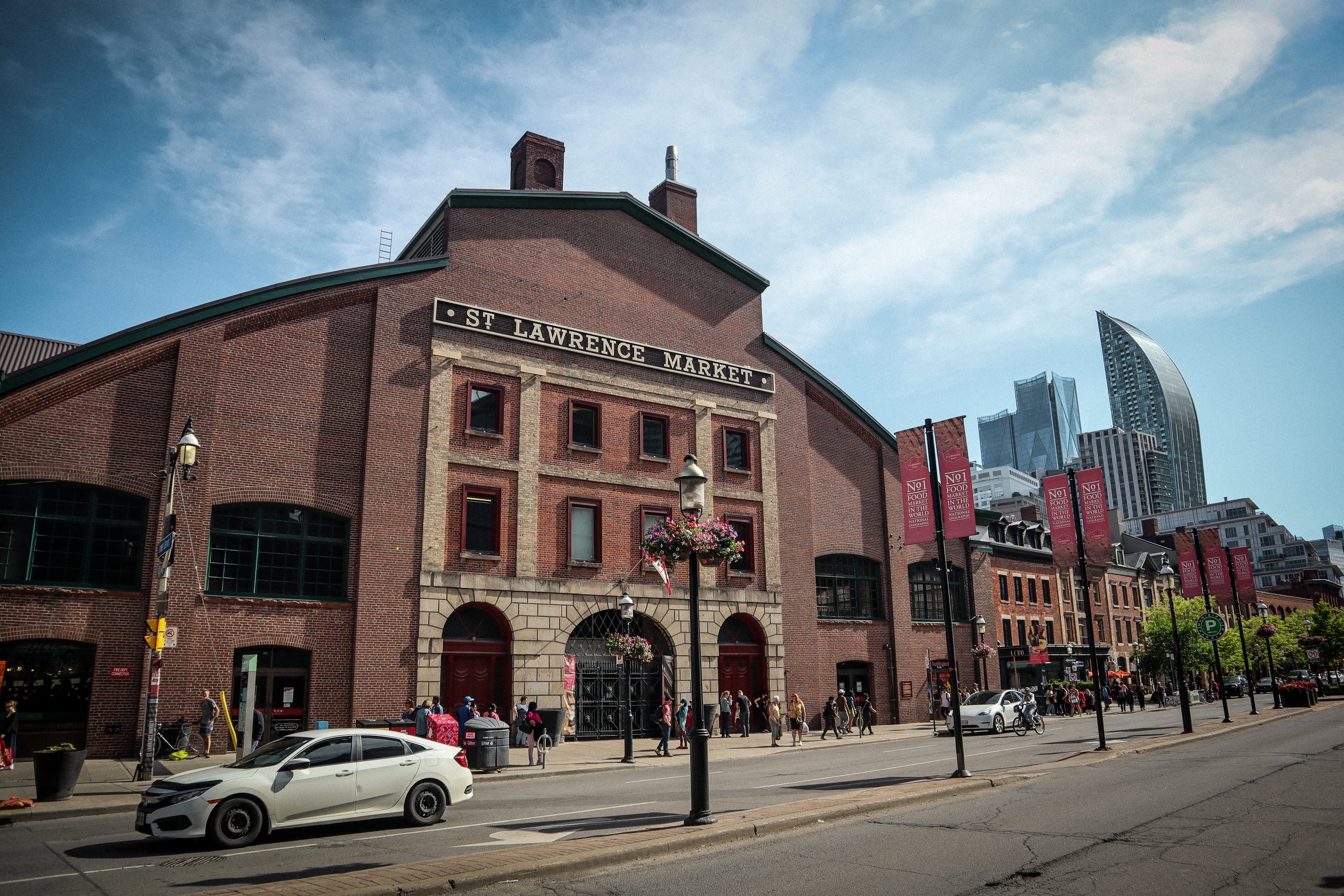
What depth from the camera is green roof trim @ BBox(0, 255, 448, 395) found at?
967 inches

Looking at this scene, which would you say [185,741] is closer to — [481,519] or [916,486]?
[481,519]

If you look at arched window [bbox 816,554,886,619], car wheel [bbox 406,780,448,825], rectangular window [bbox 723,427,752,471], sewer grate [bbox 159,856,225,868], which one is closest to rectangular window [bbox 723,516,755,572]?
rectangular window [bbox 723,427,752,471]

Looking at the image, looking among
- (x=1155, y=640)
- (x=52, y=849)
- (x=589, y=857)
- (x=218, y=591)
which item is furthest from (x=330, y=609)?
(x=1155, y=640)

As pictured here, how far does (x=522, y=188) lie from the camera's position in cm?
3672

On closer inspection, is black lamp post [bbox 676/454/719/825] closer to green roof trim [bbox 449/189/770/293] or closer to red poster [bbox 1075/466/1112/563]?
red poster [bbox 1075/466/1112/563]

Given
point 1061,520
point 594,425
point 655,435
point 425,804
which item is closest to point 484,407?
point 594,425

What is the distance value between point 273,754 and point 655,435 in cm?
2424

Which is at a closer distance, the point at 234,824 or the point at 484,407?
the point at 234,824

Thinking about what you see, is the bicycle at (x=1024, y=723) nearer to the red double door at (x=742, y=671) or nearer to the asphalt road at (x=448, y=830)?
the red double door at (x=742, y=671)

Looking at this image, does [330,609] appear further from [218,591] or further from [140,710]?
[140,710]

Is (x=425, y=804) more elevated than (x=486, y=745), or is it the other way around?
(x=486, y=745)

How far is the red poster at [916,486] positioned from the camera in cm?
2802

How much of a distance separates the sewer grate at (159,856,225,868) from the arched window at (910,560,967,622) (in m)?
36.1

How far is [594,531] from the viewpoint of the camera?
33688 mm
